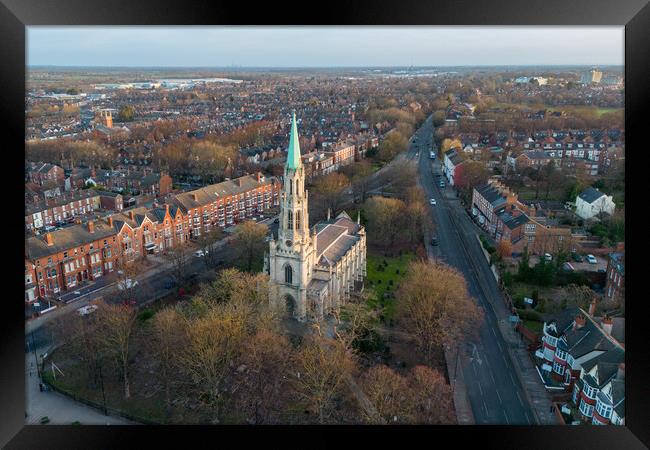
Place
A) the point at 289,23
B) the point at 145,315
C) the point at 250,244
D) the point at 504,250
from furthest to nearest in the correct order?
the point at 504,250, the point at 250,244, the point at 145,315, the point at 289,23

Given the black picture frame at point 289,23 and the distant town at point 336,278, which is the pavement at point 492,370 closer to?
the distant town at point 336,278

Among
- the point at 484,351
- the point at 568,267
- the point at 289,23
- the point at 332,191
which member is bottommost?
the point at 484,351

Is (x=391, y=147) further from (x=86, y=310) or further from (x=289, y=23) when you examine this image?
(x=289, y=23)

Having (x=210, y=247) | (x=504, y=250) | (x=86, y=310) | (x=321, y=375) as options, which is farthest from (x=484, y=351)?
(x=86, y=310)

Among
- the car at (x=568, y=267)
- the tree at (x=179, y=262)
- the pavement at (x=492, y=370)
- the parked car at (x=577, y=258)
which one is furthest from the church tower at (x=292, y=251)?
the parked car at (x=577, y=258)

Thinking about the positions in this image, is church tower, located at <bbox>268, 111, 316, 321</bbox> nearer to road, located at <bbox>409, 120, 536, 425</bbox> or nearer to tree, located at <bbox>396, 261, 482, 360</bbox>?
tree, located at <bbox>396, 261, 482, 360</bbox>

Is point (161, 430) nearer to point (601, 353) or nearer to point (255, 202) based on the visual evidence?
point (601, 353)
